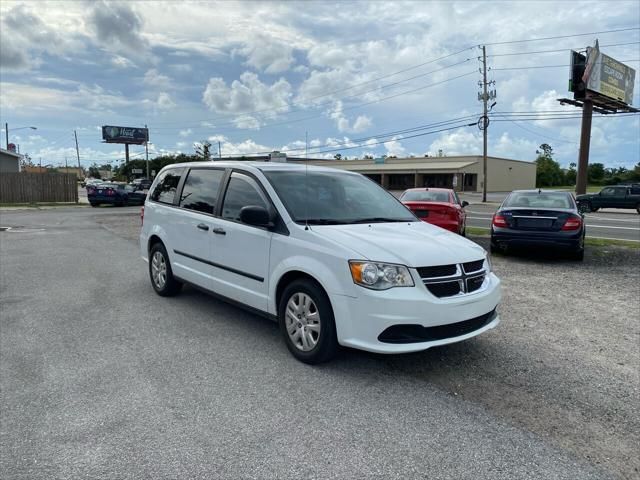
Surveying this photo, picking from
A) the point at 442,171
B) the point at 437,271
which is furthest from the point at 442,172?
the point at 437,271

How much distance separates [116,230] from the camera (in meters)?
15.7

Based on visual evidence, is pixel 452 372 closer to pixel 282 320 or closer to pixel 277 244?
pixel 282 320

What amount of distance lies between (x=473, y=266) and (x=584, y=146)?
1690 inches

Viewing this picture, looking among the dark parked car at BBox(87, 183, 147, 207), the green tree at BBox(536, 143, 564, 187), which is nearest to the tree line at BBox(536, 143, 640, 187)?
the green tree at BBox(536, 143, 564, 187)

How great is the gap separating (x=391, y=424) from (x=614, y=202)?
106 ft

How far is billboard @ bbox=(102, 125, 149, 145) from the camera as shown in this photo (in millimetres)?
93500

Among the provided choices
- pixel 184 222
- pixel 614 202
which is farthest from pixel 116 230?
pixel 614 202

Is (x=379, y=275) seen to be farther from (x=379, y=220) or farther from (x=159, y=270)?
(x=159, y=270)

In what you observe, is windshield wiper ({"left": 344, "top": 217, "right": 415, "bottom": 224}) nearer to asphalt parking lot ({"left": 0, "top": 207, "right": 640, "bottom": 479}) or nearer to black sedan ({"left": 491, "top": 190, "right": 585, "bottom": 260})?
asphalt parking lot ({"left": 0, "top": 207, "right": 640, "bottom": 479})

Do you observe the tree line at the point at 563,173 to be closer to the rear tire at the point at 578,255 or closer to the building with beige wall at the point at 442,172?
the building with beige wall at the point at 442,172

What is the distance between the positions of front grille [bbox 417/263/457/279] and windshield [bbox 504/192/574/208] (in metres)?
6.83

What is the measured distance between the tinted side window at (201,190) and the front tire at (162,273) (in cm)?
87

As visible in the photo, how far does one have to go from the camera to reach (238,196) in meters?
5.23

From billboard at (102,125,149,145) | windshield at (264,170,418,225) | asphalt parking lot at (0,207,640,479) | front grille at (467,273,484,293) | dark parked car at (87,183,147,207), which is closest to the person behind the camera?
asphalt parking lot at (0,207,640,479)
